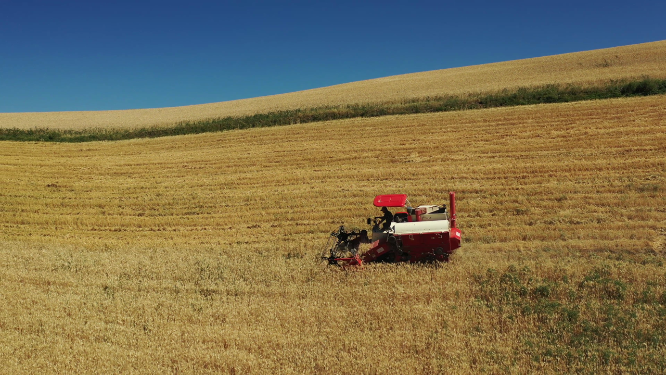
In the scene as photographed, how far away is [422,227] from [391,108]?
61.3 feet

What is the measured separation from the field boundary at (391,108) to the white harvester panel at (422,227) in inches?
686

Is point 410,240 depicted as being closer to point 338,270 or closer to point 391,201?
point 391,201

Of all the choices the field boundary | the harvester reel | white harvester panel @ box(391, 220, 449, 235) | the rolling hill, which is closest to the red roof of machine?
white harvester panel @ box(391, 220, 449, 235)

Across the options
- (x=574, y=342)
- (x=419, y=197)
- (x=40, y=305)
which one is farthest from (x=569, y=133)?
(x=40, y=305)

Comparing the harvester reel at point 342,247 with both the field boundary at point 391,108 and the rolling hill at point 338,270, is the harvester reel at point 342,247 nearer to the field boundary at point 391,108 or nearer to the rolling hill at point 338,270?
the rolling hill at point 338,270

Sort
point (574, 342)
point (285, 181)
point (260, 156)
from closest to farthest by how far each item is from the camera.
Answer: point (574, 342), point (285, 181), point (260, 156)

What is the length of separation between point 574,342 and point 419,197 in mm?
8011

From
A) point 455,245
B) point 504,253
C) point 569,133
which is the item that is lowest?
point 504,253

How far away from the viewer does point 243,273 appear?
8.95m

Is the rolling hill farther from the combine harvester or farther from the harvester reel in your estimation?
the harvester reel

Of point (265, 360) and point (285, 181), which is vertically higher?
point (285, 181)

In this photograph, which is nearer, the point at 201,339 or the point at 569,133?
the point at 201,339

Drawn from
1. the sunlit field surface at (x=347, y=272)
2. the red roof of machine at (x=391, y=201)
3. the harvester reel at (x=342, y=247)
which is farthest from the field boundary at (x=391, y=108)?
the harvester reel at (x=342, y=247)

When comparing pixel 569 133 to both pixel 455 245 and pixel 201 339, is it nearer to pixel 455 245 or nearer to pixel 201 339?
pixel 455 245
